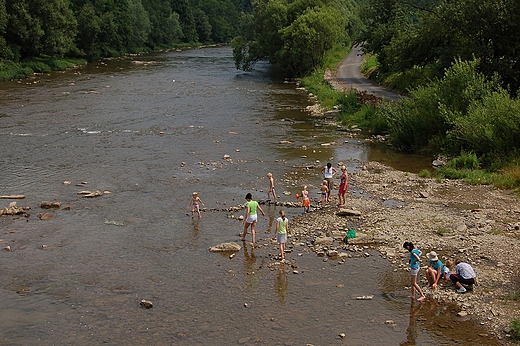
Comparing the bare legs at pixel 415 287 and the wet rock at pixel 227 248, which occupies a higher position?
the bare legs at pixel 415 287

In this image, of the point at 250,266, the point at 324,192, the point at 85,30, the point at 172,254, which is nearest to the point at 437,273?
the point at 250,266

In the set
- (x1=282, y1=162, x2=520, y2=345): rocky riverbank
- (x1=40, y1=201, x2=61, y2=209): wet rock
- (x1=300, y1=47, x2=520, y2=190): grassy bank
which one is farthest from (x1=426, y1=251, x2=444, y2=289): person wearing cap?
(x1=40, y1=201, x2=61, y2=209): wet rock

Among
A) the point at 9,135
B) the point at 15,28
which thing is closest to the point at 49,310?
the point at 9,135

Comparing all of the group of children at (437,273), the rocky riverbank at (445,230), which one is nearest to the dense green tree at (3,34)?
the rocky riverbank at (445,230)

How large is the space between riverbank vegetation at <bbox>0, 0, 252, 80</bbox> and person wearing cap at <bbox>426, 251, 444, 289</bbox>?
59777 mm

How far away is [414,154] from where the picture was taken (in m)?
32.0

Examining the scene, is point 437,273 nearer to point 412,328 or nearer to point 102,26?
point 412,328

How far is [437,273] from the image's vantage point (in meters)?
15.7

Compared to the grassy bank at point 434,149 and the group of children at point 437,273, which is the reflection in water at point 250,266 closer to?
the group of children at point 437,273

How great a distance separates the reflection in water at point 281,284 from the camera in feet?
51.7

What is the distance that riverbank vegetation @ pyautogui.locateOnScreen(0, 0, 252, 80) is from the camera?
6838 centimetres

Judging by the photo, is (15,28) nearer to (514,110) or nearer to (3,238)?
(3,238)

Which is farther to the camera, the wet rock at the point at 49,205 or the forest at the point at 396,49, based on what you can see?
the forest at the point at 396,49

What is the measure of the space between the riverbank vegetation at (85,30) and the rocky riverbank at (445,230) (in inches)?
2116
